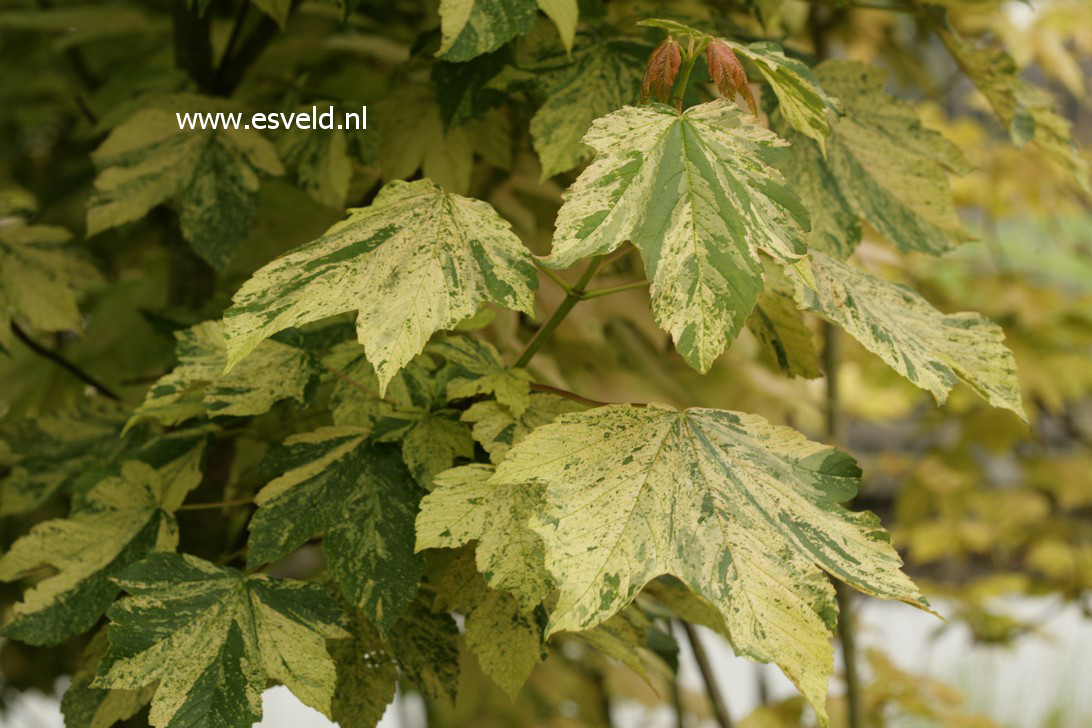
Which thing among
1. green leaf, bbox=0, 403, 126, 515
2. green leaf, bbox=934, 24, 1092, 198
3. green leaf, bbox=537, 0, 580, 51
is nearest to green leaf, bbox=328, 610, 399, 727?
green leaf, bbox=0, 403, 126, 515

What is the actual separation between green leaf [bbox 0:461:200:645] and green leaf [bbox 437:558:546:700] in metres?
0.18

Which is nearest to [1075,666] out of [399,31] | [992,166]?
[992,166]

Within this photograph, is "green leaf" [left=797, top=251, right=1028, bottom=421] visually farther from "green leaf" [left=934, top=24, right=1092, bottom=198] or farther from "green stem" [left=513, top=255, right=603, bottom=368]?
"green leaf" [left=934, top=24, right=1092, bottom=198]

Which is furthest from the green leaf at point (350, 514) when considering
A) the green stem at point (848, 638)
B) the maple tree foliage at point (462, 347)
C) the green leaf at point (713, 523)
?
the green stem at point (848, 638)

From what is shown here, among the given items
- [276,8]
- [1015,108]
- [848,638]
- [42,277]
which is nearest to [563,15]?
[276,8]

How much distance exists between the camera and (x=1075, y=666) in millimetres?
2668

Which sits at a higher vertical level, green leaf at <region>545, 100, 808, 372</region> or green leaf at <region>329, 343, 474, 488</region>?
green leaf at <region>545, 100, 808, 372</region>

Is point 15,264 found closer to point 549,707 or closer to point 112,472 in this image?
point 112,472

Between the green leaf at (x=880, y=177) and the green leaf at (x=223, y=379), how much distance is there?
316 millimetres

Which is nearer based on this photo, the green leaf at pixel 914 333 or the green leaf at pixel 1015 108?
the green leaf at pixel 914 333

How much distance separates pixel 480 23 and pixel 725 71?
0.16 metres

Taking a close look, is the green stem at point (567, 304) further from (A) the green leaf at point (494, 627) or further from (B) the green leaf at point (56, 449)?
(B) the green leaf at point (56, 449)

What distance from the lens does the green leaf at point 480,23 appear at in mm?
545

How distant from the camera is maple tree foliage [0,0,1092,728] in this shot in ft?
1.41
